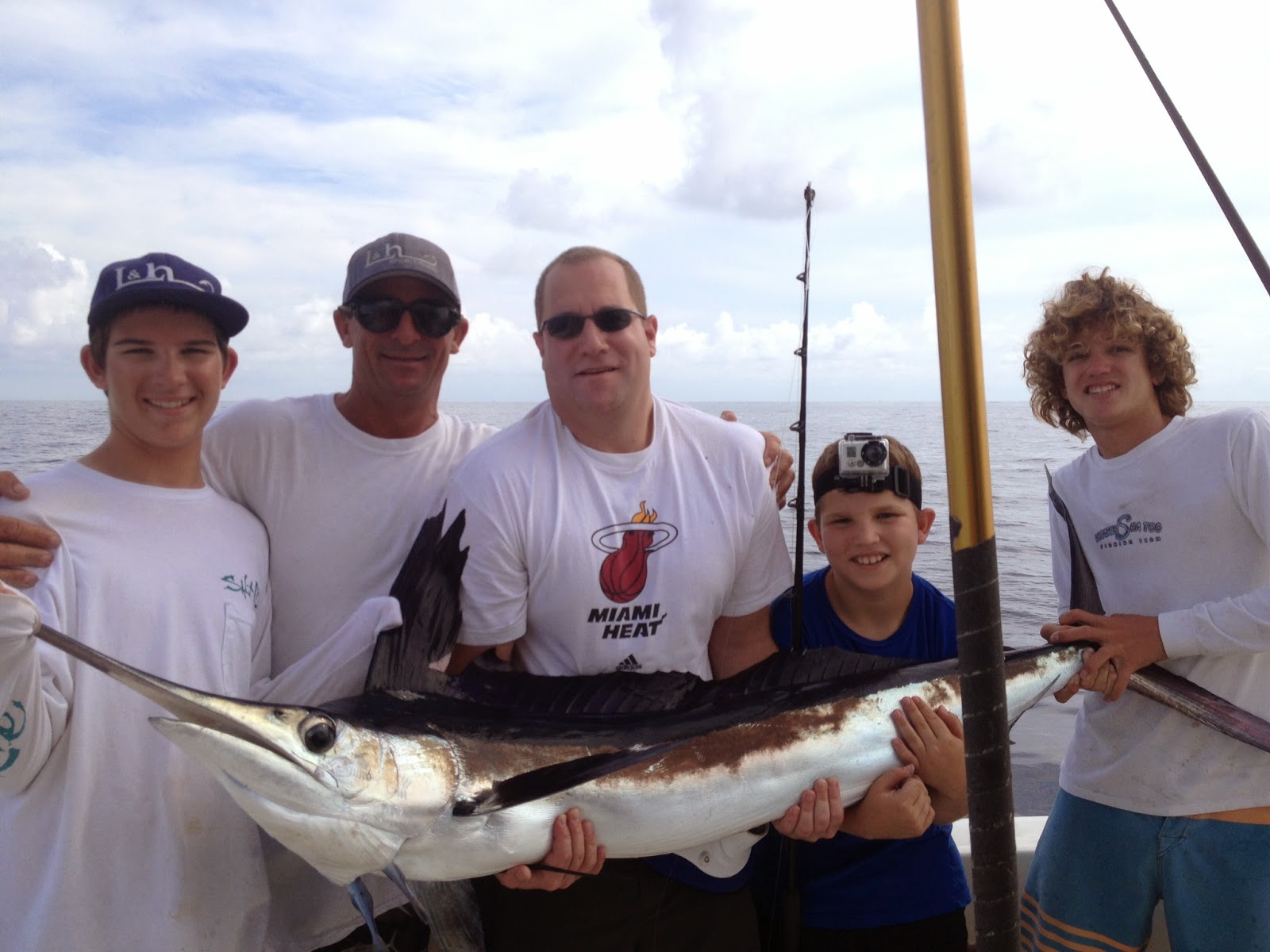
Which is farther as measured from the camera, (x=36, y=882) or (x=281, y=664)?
(x=281, y=664)

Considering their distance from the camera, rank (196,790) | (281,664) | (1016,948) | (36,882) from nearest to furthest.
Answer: (1016,948)
(36,882)
(196,790)
(281,664)

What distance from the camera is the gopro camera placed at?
2.54m

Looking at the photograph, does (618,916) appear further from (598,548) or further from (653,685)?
(598,548)

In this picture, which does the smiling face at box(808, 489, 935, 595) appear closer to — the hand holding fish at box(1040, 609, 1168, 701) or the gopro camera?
the gopro camera

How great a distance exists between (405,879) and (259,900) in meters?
0.41

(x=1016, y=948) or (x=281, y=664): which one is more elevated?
(x=281, y=664)

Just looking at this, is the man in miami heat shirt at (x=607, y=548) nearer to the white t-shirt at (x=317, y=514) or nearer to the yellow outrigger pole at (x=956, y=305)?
the white t-shirt at (x=317, y=514)

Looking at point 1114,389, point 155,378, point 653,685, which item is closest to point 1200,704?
point 1114,389

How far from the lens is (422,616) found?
213cm

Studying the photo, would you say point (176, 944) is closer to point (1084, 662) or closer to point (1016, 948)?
point (1016, 948)

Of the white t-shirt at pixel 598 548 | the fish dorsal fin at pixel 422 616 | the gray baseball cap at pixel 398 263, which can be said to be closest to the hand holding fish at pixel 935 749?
the white t-shirt at pixel 598 548

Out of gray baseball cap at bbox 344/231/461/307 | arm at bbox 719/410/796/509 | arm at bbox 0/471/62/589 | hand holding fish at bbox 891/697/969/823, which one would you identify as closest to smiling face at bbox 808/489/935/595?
arm at bbox 719/410/796/509

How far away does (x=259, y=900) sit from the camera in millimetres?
2043

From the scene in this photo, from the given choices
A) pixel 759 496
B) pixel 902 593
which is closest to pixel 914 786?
pixel 902 593
